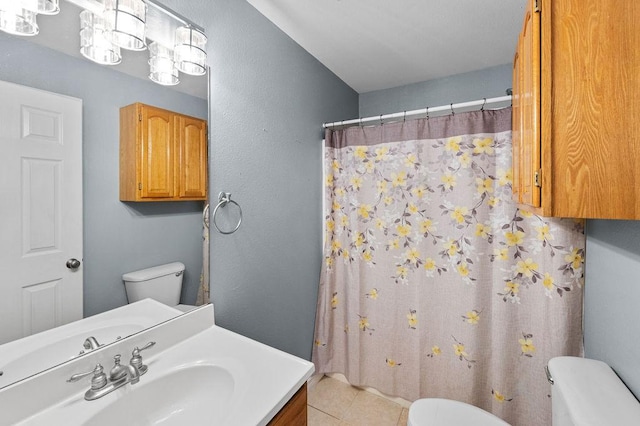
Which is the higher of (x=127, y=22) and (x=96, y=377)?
(x=127, y=22)

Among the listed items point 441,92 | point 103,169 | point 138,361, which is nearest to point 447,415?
point 138,361

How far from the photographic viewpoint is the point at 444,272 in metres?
1.70

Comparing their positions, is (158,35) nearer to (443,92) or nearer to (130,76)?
(130,76)

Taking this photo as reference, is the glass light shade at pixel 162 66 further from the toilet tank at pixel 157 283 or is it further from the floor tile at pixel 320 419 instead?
the floor tile at pixel 320 419

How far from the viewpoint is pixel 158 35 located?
1.06m

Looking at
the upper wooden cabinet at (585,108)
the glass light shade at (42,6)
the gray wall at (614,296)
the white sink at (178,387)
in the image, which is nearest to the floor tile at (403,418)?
the gray wall at (614,296)

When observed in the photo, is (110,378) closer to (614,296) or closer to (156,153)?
(156,153)

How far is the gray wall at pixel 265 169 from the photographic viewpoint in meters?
1.31

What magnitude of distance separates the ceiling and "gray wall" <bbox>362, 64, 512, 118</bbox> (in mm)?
70

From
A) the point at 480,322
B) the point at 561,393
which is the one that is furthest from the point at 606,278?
the point at 480,322

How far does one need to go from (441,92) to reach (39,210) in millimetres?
2567

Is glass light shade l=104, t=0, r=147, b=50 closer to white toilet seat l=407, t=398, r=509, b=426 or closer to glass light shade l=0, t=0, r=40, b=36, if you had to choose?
glass light shade l=0, t=0, r=40, b=36

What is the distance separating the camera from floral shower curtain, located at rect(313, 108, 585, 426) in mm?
1467

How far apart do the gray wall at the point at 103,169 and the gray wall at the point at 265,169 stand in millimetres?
300
